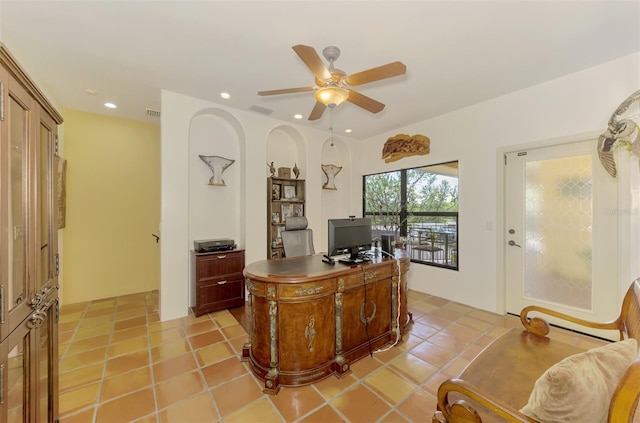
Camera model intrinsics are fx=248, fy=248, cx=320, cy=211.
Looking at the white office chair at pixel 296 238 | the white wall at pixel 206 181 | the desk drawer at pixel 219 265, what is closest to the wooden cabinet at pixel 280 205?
the white wall at pixel 206 181

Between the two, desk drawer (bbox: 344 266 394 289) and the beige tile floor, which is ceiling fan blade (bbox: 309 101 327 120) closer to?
desk drawer (bbox: 344 266 394 289)

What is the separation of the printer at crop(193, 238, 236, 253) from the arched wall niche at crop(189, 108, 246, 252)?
297 millimetres

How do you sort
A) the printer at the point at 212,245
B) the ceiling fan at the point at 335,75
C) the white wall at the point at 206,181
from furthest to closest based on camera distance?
the printer at the point at 212,245
the white wall at the point at 206,181
the ceiling fan at the point at 335,75

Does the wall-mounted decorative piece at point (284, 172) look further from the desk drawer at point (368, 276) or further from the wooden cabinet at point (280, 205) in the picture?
the desk drawer at point (368, 276)

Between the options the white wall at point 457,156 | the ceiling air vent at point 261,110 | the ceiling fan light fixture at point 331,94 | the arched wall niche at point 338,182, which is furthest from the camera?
the arched wall niche at point 338,182

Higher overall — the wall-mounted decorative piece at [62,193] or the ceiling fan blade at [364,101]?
the ceiling fan blade at [364,101]

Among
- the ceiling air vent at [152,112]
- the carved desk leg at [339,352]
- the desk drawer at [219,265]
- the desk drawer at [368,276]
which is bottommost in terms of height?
the carved desk leg at [339,352]

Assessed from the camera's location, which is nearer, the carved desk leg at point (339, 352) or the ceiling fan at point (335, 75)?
the ceiling fan at point (335, 75)

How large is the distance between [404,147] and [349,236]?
8.82ft

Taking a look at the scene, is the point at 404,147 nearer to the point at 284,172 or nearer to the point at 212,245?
the point at 284,172

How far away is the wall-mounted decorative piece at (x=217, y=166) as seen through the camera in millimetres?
3801

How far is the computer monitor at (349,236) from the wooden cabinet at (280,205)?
1948 millimetres

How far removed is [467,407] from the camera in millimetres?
967

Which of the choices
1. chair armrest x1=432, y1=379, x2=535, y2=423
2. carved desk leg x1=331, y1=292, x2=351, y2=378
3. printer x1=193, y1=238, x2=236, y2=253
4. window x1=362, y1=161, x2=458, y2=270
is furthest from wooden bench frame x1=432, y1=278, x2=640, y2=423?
printer x1=193, y1=238, x2=236, y2=253
